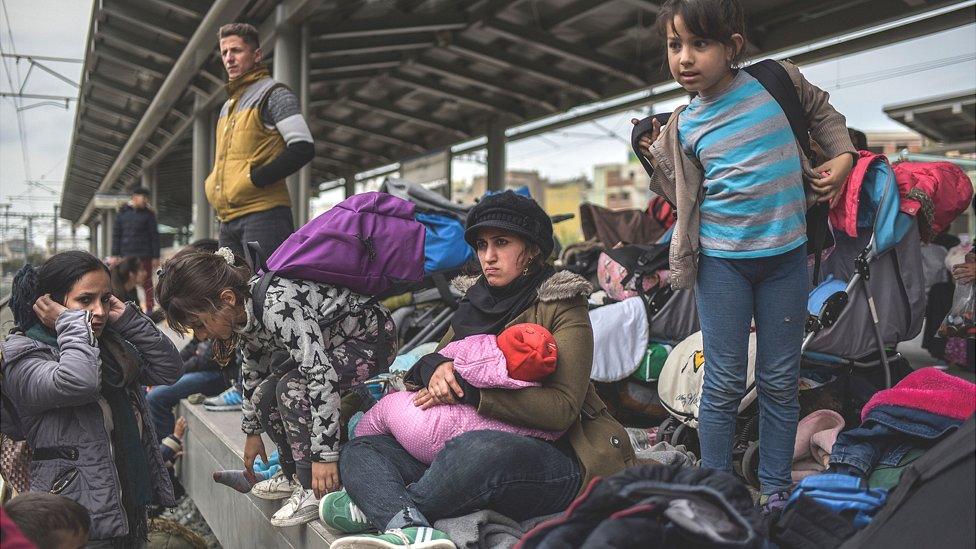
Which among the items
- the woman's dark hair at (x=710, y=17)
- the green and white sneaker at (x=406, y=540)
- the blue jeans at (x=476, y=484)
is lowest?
the green and white sneaker at (x=406, y=540)

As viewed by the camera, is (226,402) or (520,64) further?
(520,64)

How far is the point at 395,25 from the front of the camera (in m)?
7.65

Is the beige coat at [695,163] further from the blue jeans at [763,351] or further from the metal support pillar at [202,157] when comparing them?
the metal support pillar at [202,157]

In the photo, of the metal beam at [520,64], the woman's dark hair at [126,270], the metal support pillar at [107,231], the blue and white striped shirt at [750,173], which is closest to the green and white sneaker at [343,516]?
the blue and white striped shirt at [750,173]

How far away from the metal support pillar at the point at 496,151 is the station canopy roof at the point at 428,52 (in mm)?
167

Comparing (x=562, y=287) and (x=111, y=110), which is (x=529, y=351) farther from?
(x=111, y=110)

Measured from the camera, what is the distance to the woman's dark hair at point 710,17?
88.0 inches

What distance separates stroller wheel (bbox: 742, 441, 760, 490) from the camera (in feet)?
9.13

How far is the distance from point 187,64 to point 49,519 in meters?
7.67

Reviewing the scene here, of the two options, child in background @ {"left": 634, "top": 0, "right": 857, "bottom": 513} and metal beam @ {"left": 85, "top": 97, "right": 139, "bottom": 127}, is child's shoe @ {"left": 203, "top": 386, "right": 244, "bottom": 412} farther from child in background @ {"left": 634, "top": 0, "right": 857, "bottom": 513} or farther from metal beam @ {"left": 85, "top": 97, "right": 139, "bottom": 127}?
metal beam @ {"left": 85, "top": 97, "right": 139, "bottom": 127}

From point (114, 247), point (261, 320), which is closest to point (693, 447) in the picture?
point (261, 320)

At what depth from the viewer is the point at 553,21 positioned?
8.12 meters

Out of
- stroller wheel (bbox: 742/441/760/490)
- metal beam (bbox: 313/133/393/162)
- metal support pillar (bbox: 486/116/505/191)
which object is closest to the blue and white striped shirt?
stroller wheel (bbox: 742/441/760/490)

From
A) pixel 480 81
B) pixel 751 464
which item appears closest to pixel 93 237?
pixel 480 81
